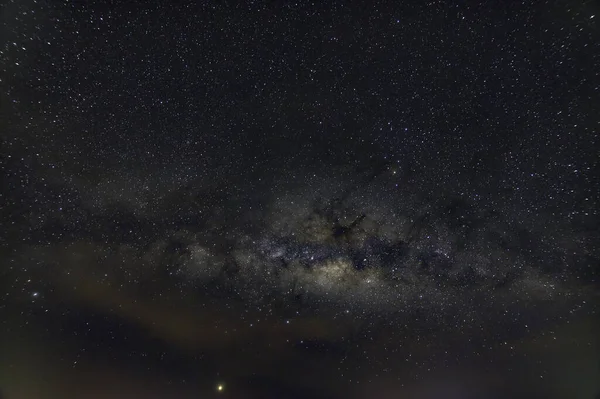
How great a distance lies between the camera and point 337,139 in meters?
4.16

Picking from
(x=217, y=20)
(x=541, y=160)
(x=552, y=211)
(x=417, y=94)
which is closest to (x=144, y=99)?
(x=217, y=20)

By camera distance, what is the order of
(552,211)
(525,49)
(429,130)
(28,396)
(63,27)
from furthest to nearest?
(28,396) → (552,211) → (429,130) → (525,49) → (63,27)

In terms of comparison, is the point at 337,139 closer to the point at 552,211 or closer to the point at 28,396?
the point at 552,211

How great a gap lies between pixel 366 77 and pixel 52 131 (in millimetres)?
4158

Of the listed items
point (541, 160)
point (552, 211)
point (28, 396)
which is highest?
point (541, 160)

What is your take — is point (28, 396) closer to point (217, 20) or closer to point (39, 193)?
point (39, 193)

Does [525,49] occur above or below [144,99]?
below

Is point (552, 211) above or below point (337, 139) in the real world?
below

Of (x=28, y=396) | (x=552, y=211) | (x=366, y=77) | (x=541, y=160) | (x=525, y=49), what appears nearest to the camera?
(x=525, y=49)

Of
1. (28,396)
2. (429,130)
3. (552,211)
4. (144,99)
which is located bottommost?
(28,396)

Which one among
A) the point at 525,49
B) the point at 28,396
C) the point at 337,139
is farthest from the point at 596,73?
the point at 28,396

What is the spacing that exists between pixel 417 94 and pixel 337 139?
3.95ft

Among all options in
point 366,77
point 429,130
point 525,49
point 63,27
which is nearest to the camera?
point 63,27

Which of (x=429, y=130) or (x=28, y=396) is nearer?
(x=429, y=130)
